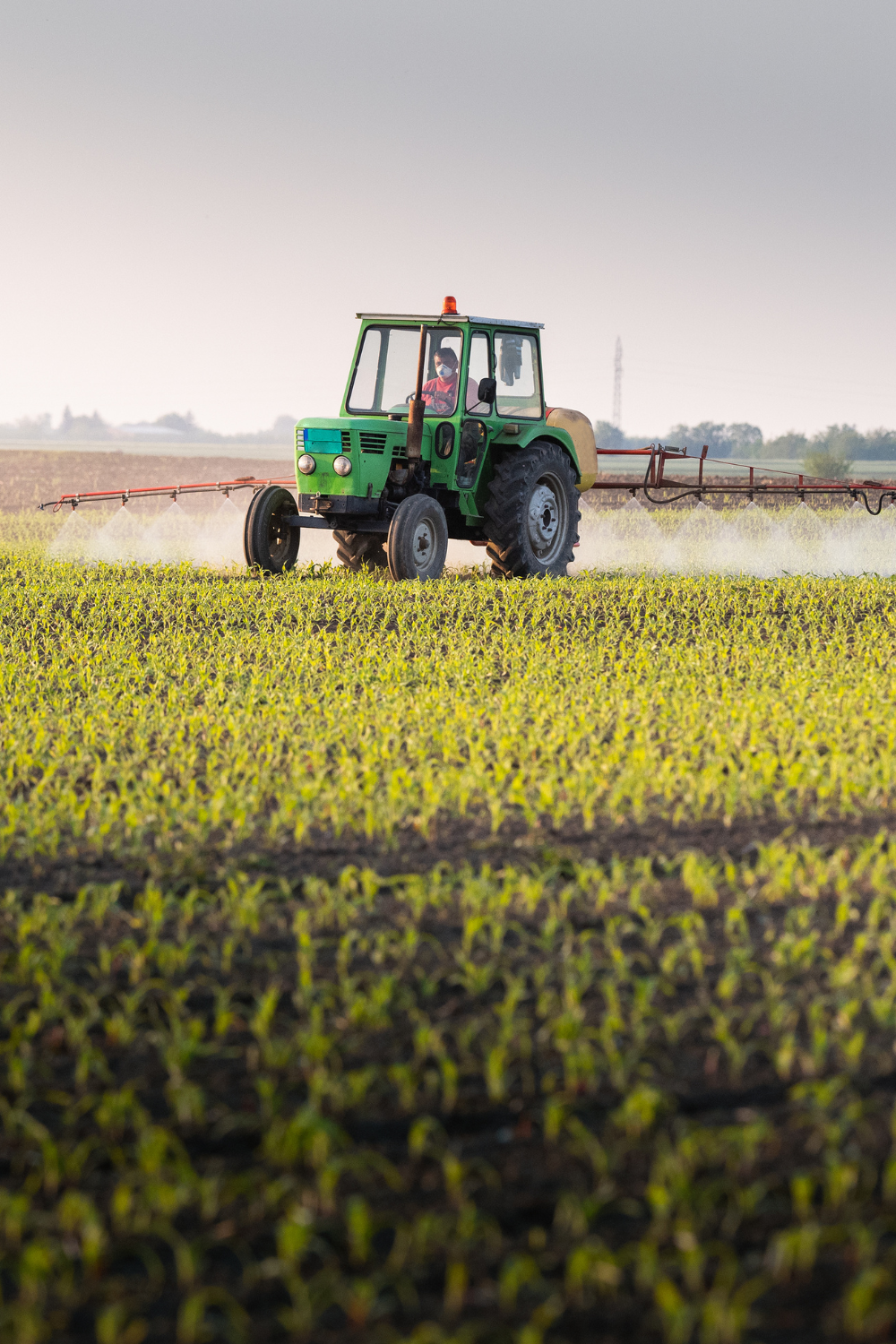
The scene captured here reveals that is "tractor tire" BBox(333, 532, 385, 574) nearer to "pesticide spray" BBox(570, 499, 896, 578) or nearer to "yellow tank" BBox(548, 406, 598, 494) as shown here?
"yellow tank" BBox(548, 406, 598, 494)

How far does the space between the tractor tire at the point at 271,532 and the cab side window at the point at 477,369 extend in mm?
2046

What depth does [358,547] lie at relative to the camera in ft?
42.0

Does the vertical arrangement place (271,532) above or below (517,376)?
below

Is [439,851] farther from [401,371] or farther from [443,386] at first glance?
[401,371]

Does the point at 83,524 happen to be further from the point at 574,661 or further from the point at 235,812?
the point at 235,812

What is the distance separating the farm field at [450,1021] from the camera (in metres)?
2.32

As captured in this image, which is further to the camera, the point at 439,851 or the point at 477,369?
the point at 477,369

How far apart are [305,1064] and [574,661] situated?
560 cm

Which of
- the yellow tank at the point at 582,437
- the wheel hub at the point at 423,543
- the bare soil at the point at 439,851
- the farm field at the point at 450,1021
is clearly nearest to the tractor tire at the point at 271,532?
the wheel hub at the point at 423,543

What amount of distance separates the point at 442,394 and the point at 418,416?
1.61 feet

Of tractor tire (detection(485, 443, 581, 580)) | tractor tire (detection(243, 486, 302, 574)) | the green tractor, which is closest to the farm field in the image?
the green tractor

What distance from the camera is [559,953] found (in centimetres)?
371

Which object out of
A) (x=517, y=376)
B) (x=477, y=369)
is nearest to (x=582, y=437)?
(x=517, y=376)

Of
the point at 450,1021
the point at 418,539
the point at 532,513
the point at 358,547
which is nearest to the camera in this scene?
the point at 450,1021
